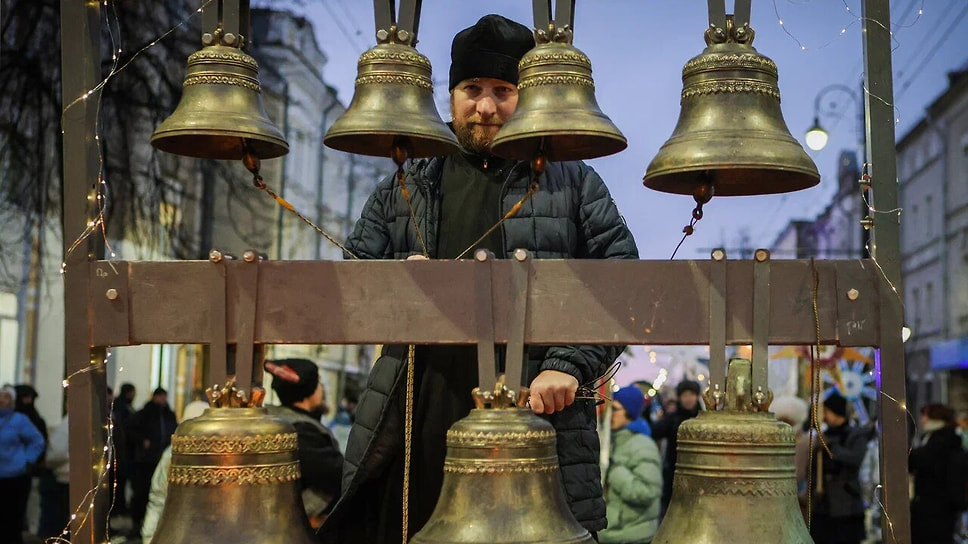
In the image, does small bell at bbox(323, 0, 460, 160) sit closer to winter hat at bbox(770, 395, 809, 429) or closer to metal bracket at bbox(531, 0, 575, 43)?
metal bracket at bbox(531, 0, 575, 43)

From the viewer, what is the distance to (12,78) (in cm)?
1162

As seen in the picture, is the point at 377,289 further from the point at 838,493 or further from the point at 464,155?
the point at 838,493

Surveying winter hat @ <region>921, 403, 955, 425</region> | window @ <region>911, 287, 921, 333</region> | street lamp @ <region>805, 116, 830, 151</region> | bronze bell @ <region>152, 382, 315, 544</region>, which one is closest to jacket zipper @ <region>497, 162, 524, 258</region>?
bronze bell @ <region>152, 382, 315, 544</region>

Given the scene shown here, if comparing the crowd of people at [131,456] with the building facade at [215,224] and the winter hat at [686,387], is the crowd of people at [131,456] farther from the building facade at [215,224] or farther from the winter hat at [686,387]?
the winter hat at [686,387]

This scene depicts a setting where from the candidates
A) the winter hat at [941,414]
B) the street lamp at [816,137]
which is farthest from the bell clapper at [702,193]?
the street lamp at [816,137]

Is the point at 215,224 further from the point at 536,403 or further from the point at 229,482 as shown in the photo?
the point at 229,482

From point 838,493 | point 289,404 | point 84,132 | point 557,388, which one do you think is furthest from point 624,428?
point 84,132

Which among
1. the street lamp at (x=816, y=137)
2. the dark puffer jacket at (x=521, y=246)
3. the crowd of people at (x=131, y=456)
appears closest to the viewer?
the dark puffer jacket at (x=521, y=246)

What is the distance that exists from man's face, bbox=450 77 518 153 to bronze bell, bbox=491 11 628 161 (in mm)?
859

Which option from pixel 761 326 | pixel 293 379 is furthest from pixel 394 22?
pixel 293 379

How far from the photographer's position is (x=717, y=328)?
2.81 m

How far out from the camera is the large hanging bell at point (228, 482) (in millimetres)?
2734

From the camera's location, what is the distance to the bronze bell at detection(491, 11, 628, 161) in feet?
9.27

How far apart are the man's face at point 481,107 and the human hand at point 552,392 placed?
96 centimetres
